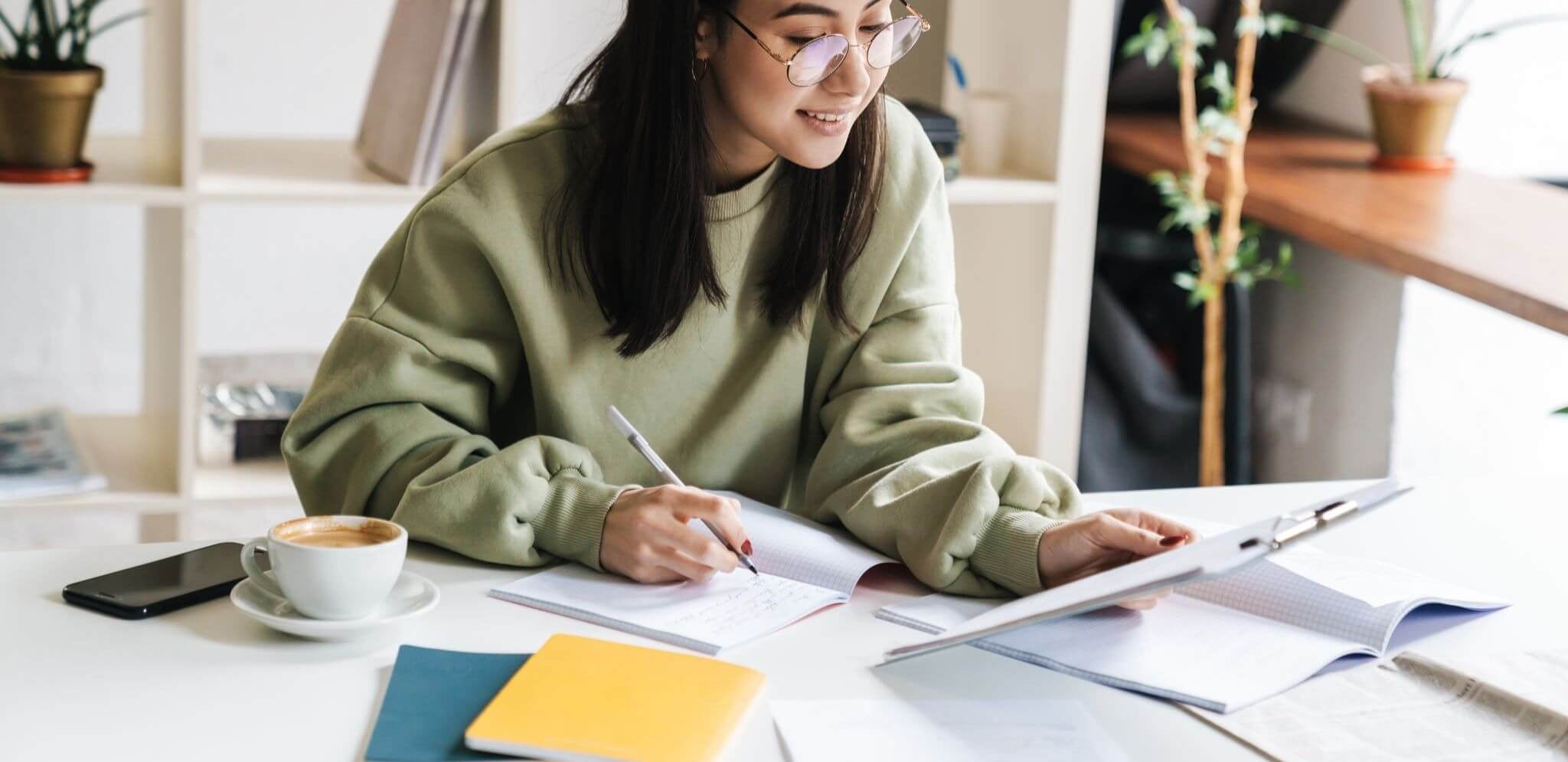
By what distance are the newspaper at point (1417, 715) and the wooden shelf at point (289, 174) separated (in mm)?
1483

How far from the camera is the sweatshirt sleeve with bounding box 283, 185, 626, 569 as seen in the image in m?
1.14

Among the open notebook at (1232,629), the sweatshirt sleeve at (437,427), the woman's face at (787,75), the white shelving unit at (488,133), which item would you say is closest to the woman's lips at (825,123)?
the woman's face at (787,75)

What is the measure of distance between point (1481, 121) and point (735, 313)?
214cm

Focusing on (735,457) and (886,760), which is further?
(735,457)

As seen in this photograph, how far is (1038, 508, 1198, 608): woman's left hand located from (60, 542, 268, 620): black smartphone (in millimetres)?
561

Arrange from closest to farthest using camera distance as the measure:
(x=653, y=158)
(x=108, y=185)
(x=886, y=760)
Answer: (x=886, y=760)
(x=653, y=158)
(x=108, y=185)

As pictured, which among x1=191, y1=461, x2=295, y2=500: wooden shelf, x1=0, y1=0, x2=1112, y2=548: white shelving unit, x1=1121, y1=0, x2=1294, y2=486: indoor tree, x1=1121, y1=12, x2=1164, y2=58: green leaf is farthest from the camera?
x1=1121, y1=12, x2=1164, y2=58: green leaf

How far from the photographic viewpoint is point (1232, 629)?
107cm

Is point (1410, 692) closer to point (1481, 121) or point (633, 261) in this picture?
point (633, 261)

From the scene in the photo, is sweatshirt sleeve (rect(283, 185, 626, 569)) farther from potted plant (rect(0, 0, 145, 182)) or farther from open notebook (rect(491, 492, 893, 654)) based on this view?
potted plant (rect(0, 0, 145, 182))

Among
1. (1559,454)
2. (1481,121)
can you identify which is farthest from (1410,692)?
(1481,121)

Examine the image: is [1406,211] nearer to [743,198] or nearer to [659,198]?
[743,198]

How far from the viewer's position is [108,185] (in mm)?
2035

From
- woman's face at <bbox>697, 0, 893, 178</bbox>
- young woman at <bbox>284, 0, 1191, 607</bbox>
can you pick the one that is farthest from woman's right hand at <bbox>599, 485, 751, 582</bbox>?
woman's face at <bbox>697, 0, 893, 178</bbox>
